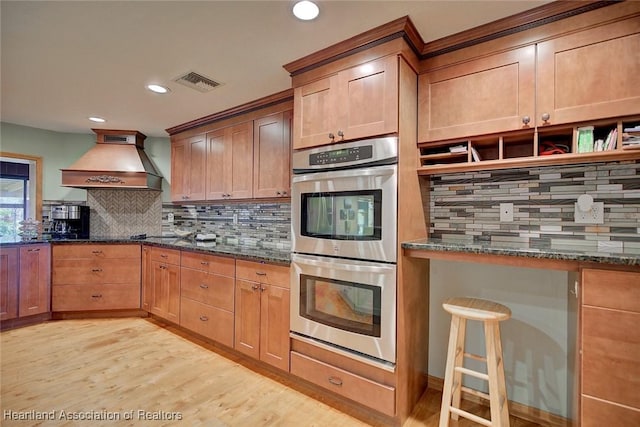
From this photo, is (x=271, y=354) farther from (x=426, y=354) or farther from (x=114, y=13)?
(x=114, y=13)

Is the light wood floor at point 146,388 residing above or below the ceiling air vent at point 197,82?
below

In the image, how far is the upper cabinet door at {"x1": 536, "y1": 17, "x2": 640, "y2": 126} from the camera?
149 centimetres

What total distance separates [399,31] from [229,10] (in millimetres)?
948

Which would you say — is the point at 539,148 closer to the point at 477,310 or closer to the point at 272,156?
the point at 477,310

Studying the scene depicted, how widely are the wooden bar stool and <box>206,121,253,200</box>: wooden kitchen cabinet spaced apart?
83.9 inches

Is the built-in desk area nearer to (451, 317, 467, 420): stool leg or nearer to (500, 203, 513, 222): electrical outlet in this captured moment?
(500, 203, 513, 222): electrical outlet

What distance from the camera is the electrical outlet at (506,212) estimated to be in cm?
199

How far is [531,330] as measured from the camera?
1.90 meters

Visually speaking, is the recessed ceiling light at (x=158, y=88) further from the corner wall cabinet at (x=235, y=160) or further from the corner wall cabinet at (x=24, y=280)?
the corner wall cabinet at (x=24, y=280)

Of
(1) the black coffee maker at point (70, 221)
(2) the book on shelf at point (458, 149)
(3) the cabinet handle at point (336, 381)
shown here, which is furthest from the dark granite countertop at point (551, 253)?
(1) the black coffee maker at point (70, 221)

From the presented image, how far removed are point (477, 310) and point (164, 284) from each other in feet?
10.0

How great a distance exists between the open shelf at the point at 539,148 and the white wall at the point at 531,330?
68 cm

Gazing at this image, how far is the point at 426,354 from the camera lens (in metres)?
2.20

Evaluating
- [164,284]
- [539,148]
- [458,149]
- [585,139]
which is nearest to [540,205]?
[539,148]
